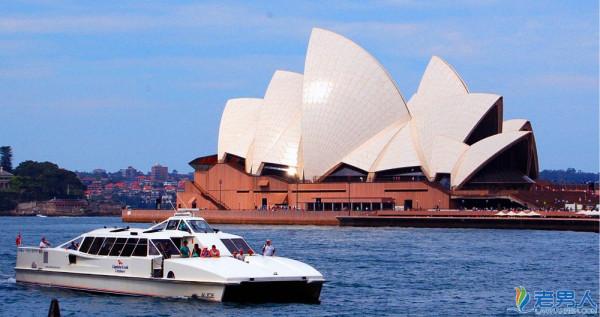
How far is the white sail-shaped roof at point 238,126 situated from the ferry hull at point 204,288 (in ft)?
241

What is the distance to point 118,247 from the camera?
107 feet

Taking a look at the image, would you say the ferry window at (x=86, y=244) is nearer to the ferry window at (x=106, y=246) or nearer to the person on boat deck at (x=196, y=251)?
the ferry window at (x=106, y=246)

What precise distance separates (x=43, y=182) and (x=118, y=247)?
6155 inches

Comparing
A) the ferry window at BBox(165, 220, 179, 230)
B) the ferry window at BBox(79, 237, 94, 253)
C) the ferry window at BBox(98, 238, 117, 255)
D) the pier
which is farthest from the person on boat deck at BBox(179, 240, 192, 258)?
the pier

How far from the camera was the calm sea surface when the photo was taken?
30047mm

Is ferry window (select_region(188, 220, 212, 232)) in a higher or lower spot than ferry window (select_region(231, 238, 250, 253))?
higher

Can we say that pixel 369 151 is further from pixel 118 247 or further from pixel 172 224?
pixel 118 247

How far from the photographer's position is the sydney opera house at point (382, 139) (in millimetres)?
90812

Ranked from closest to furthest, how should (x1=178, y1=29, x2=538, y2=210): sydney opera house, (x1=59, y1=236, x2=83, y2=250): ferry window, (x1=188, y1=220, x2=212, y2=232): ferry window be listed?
(x1=188, y1=220, x2=212, y2=232): ferry window < (x1=59, y1=236, x2=83, y2=250): ferry window < (x1=178, y1=29, x2=538, y2=210): sydney opera house

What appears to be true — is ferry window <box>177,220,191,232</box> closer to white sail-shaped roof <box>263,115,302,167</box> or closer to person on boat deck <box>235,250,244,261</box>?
person on boat deck <box>235,250,244,261</box>

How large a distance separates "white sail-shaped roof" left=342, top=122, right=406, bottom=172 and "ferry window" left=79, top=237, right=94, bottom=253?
203 feet

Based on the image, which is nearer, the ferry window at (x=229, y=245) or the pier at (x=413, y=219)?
the ferry window at (x=229, y=245)

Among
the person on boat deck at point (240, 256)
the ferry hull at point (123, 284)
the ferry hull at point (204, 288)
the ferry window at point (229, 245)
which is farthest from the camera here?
the ferry window at point (229, 245)

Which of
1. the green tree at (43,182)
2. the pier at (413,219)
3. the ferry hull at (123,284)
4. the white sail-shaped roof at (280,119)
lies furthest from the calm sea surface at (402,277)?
the green tree at (43,182)
